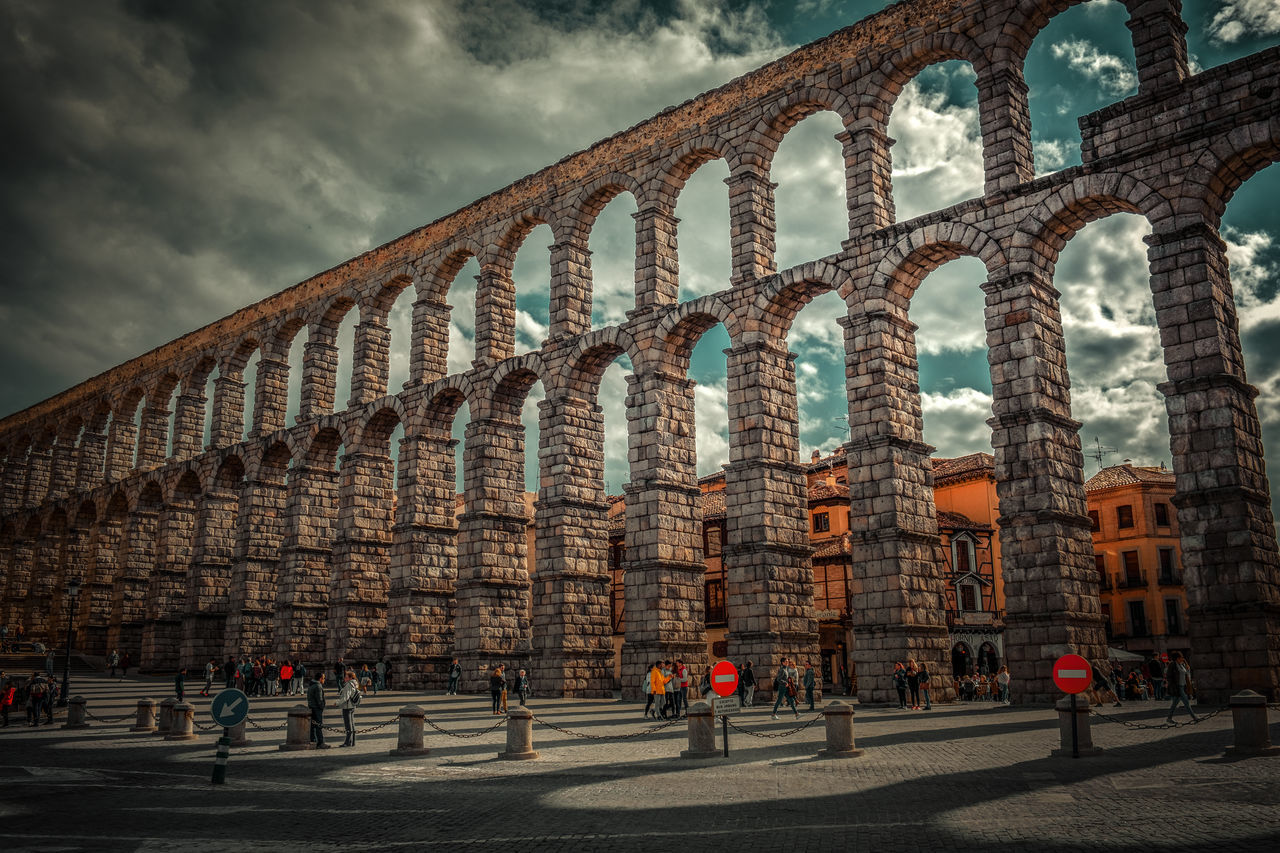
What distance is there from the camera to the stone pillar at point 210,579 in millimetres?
41531

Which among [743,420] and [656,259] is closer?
[743,420]

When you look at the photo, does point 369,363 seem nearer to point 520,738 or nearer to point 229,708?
point 520,738

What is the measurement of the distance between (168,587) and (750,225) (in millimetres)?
32826

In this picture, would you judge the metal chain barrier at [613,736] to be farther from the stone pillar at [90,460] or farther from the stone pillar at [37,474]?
the stone pillar at [37,474]

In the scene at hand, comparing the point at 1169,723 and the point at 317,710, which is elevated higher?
the point at 317,710

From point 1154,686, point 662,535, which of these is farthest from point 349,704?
point 1154,686

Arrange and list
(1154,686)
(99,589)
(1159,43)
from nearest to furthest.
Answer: (1159,43) < (1154,686) < (99,589)

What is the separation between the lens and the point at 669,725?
793 inches

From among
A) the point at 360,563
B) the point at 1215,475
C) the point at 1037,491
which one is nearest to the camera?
the point at 1215,475

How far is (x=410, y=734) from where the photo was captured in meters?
16.5

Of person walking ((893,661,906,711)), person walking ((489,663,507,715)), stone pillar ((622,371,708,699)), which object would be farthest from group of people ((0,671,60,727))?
person walking ((893,661,906,711))

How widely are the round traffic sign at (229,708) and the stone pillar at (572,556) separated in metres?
15.6

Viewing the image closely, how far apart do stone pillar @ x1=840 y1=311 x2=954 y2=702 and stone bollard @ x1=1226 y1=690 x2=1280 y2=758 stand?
9.75 metres

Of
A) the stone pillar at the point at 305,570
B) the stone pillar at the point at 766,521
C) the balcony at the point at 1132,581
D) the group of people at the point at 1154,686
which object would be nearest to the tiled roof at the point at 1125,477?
the balcony at the point at 1132,581
